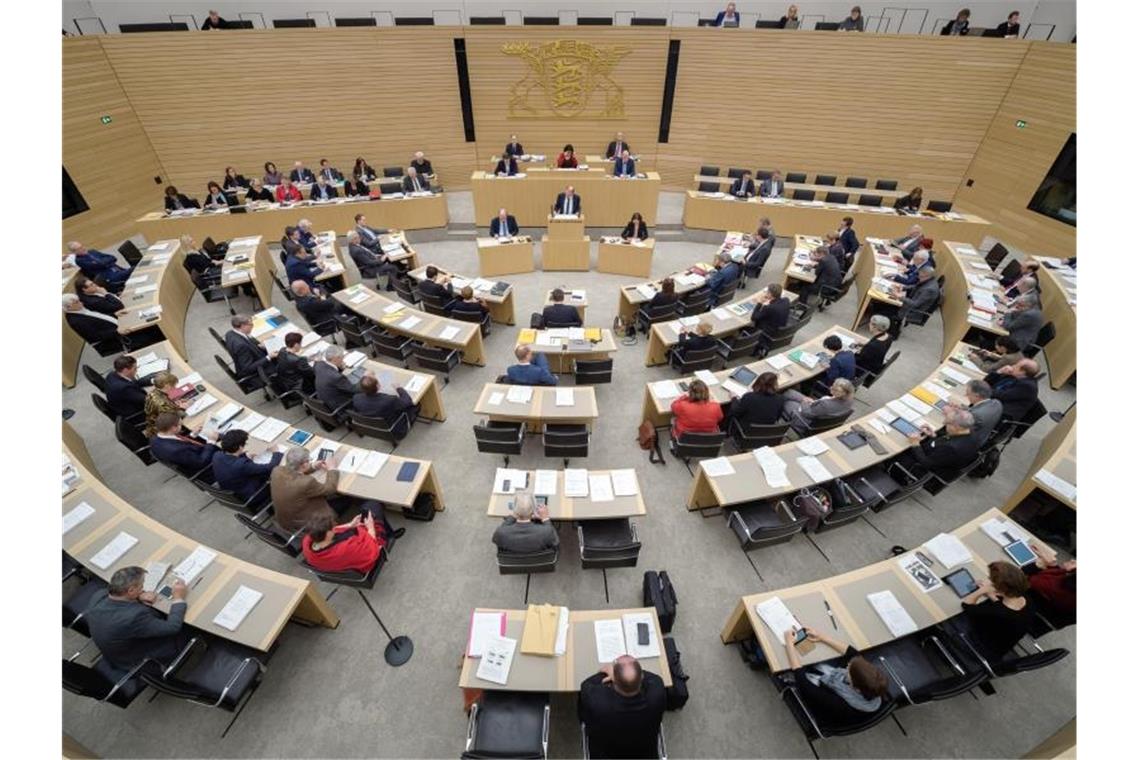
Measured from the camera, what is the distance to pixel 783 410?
6730 millimetres

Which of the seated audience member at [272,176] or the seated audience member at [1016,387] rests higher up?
the seated audience member at [272,176]

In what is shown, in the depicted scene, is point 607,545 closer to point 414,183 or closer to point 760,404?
point 760,404

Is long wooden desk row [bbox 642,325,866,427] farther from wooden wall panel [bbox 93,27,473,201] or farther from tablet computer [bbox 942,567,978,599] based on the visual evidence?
wooden wall panel [bbox 93,27,473,201]

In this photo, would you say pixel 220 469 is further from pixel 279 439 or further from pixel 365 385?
pixel 365 385

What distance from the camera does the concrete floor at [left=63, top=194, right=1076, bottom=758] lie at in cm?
425

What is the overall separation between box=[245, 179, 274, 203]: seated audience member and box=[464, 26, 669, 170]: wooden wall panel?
21.5ft

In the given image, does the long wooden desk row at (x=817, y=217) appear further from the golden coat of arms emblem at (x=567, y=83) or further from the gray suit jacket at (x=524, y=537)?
the gray suit jacket at (x=524, y=537)

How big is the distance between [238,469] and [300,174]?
1196cm

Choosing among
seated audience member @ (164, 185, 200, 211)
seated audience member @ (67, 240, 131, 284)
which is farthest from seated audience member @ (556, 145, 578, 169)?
seated audience member @ (67, 240, 131, 284)

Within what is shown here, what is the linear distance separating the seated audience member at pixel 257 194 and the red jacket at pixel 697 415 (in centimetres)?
1325

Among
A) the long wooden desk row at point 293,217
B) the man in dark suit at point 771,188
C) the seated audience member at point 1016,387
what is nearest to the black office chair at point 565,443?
the seated audience member at point 1016,387

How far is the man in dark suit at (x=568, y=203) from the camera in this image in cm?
1155

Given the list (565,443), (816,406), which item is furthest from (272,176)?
(816,406)

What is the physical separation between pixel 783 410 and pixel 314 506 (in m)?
6.27
